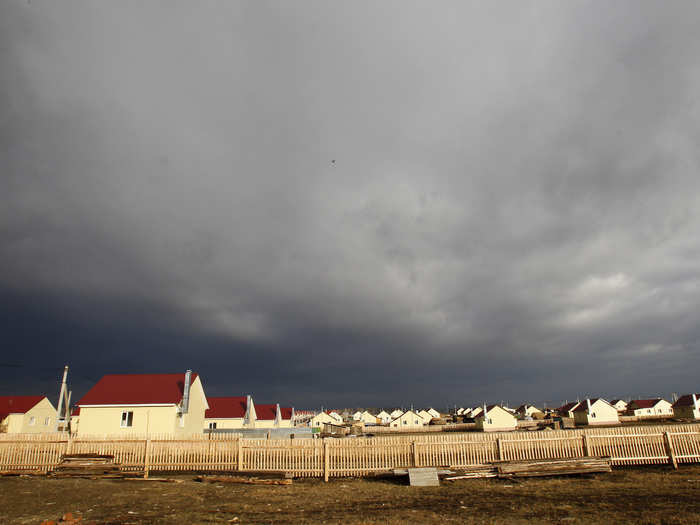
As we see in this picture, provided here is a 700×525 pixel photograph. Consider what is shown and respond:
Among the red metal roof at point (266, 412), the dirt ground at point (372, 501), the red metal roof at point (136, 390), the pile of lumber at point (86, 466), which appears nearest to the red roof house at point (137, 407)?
the red metal roof at point (136, 390)

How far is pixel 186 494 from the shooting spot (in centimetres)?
1866

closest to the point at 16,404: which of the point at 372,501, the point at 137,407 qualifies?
the point at 137,407

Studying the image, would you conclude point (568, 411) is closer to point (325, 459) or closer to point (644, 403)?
point (644, 403)

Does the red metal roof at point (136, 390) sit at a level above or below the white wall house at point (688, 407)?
above

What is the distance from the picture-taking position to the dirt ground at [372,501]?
13867 millimetres

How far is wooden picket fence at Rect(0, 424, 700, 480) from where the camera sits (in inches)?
912

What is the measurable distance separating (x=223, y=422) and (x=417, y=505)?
4811cm

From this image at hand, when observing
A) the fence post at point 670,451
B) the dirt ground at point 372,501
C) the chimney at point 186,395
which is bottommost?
the dirt ground at point 372,501

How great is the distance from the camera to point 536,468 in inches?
848

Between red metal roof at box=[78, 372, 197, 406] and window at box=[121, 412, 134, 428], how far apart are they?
104 centimetres

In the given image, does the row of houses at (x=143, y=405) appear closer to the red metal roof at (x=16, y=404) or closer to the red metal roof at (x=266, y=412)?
the red metal roof at (x=266, y=412)

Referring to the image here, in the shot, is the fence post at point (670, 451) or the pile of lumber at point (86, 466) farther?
the pile of lumber at point (86, 466)

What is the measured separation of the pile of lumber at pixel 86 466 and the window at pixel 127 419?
13.7m

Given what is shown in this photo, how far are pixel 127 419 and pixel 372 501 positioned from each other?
30.4 m
